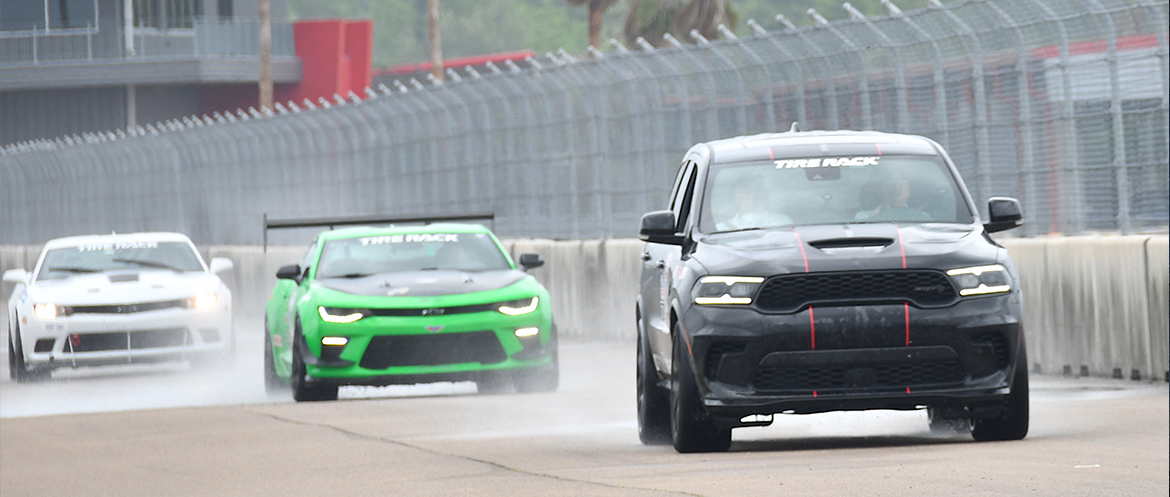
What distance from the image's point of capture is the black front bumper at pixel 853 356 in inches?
392

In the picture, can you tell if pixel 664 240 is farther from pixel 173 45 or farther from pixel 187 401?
pixel 173 45

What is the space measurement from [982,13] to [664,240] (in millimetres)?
5828

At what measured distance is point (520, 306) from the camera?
15414 millimetres

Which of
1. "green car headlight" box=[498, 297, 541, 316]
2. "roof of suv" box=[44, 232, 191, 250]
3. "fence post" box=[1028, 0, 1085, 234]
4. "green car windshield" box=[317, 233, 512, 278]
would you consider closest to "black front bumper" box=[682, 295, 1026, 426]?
"green car headlight" box=[498, 297, 541, 316]

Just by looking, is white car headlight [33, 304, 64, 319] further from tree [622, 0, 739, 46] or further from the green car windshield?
tree [622, 0, 739, 46]

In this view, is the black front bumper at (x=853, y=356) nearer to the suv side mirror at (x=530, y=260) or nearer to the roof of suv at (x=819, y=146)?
the roof of suv at (x=819, y=146)

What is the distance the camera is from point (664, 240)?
11.0 meters

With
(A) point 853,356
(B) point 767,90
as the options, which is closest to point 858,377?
(A) point 853,356

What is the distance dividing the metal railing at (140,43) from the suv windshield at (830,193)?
44.9 ft

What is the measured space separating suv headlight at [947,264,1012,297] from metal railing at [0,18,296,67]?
49.3ft

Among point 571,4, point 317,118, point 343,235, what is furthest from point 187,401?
point 571,4

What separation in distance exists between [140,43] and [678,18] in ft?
43.7

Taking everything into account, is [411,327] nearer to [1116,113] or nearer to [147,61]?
[1116,113]

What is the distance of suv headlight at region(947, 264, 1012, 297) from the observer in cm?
1008
